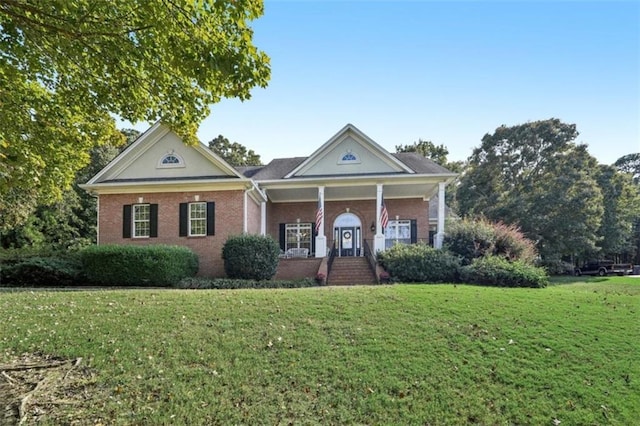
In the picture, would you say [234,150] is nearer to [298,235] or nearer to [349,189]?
[298,235]

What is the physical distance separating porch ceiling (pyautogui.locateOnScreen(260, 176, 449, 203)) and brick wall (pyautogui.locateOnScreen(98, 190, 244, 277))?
250cm

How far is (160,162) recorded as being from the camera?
18438 millimetres

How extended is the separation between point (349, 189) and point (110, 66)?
14911mm

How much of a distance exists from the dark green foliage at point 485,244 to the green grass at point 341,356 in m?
6.27

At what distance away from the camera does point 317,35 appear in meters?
9.52

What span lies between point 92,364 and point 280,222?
54.0ft

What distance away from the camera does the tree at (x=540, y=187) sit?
27.2m

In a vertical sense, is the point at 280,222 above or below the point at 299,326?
above

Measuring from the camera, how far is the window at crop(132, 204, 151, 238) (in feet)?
59.3

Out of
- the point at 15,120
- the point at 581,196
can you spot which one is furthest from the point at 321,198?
the point at 581,196

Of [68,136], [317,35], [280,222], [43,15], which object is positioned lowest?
[280,222]

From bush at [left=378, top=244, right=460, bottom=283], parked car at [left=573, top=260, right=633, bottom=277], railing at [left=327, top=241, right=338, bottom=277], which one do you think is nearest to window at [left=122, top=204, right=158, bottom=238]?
railing at [left=327, top=241, right=338, bottom=277]

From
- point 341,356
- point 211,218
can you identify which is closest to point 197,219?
point 211,218

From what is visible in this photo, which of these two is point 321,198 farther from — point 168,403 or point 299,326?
point 168,403
